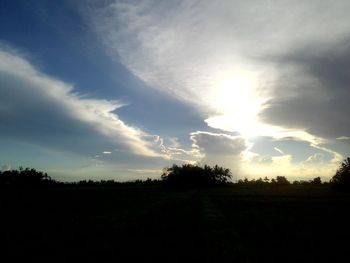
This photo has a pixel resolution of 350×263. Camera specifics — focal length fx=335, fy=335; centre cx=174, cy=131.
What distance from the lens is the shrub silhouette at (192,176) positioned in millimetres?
100500

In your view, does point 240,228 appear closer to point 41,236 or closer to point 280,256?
point 280,256

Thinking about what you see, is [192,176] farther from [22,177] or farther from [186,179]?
[22,177]

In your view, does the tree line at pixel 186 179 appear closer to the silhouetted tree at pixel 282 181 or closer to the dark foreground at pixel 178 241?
the silhouetted tree at pixel 282 181

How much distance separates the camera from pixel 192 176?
100m

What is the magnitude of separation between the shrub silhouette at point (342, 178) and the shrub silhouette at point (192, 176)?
44.4m

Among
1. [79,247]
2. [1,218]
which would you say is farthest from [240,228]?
[1,218]

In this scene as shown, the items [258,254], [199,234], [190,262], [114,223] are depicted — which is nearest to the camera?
[190,262]

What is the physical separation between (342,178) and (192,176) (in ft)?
157

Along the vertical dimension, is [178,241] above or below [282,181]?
below

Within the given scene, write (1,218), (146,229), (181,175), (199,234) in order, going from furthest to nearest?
(181,175) → (1,218) → (146,229) → (199,234)

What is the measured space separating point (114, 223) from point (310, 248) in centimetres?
1041

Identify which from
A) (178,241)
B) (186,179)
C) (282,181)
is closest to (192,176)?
(186,179)

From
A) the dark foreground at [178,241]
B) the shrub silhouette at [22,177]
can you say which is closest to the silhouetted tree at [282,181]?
the shrub silhouette at [22,177]

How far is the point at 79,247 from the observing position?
1122 cm
